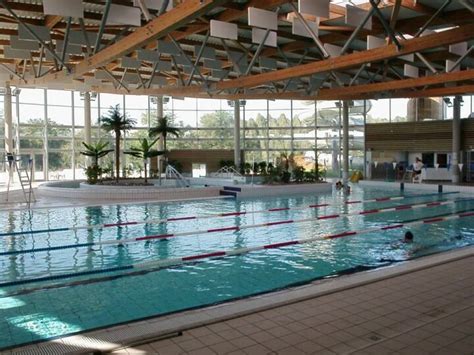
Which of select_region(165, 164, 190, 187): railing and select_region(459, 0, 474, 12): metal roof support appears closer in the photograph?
select_region(459, 0, 474, 12): metal roof support

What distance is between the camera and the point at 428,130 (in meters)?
22.4

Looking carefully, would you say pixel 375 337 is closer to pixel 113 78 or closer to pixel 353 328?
pixel 353 328

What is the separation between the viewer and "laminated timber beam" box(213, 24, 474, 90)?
735 centimetres

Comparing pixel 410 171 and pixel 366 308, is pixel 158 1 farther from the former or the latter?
pixel 410 171

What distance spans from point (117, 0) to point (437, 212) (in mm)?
9372

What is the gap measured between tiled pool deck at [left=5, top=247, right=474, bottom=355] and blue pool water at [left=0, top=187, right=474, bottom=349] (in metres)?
0.85

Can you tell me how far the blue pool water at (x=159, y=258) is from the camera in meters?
4.24

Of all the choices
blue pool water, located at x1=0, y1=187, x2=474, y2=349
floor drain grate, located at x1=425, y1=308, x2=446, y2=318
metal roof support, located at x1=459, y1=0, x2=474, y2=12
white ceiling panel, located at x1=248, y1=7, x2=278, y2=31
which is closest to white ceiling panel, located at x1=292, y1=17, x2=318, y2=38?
white ceiling panel, located at x1=248, y1=7, x2=278, y2=31

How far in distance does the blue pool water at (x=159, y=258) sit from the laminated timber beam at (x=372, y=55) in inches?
131

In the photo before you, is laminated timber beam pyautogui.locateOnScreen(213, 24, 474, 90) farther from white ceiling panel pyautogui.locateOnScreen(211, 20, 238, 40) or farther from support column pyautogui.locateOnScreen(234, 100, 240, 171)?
support column pyautogui.locateOnScreen(234, 100, 240, 171)

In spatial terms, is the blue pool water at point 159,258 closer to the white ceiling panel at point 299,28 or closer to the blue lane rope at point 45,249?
the blue lane rope at point 45,249

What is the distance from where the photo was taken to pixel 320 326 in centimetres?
329

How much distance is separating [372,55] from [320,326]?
653cm

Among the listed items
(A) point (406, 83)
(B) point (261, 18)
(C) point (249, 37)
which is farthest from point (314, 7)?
(A) point (406, 83)
